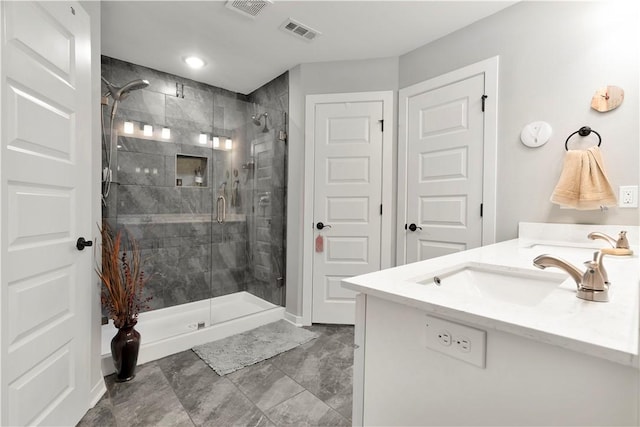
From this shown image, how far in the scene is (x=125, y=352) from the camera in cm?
190

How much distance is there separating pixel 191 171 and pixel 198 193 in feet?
0.79

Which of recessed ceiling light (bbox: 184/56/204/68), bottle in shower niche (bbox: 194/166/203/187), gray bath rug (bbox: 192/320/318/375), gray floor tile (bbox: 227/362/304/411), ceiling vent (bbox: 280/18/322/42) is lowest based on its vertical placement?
gray bath rug (bbox: 192/320/318/375)

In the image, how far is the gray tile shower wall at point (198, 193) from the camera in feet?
9.49

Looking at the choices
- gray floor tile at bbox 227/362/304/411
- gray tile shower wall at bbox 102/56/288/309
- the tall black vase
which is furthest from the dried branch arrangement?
gray tile shower wall at bbox 102/56/288/309

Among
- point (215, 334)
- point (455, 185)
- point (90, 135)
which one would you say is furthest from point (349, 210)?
point (90, 135)

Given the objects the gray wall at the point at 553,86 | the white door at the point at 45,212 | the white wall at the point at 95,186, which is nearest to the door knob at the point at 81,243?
the white door at the point at 45,212

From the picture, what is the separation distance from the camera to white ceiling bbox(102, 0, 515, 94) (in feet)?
6.98

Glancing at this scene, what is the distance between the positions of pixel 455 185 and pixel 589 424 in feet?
6.75

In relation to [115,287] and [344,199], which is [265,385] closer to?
[115,287]

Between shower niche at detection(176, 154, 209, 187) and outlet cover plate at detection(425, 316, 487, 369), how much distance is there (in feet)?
9.66

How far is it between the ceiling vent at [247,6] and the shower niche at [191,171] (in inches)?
59.1

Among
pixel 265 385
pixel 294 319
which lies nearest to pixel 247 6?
pixel 265 385

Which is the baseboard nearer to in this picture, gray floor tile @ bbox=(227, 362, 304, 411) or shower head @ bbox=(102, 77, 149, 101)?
gray floor tile @ bbox=(227, 362, 304, 411)

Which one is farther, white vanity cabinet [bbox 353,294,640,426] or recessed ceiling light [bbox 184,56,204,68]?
recessed ceiling light [bbox 184,56,204,68]
